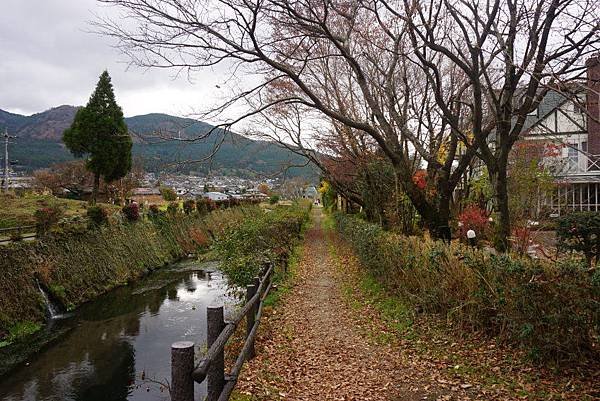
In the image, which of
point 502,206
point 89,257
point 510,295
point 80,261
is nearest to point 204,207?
point 89,257

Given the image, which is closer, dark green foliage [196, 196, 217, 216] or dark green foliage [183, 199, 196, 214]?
dark green foliage [183, 199, 196, 214]

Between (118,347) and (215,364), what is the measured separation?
732 cm

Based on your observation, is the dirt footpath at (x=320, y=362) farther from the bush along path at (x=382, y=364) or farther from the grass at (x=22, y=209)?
the grass at (x=22, y=209)

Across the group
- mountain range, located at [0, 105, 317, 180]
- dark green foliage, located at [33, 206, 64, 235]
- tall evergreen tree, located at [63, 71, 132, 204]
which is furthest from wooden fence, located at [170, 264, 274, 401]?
tall evergreen tree, located at [63, 71, 132, 204]

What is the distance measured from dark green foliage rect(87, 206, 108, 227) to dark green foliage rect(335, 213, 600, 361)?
541 inches

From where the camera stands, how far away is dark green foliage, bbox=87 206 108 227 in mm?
18125

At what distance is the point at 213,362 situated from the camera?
373 centimetres

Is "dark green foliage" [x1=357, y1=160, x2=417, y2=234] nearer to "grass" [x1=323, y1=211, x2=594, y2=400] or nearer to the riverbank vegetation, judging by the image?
the riverbank vegetation

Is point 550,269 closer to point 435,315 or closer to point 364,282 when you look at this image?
point 435,315

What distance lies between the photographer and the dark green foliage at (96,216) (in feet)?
59.5

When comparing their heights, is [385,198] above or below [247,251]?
above

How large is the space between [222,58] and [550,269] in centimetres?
693

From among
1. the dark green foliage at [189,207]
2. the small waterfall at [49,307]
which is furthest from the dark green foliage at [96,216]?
the dark green foliage at [189,207]

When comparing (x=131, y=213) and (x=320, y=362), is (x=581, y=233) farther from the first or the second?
(x=131, y=213)
